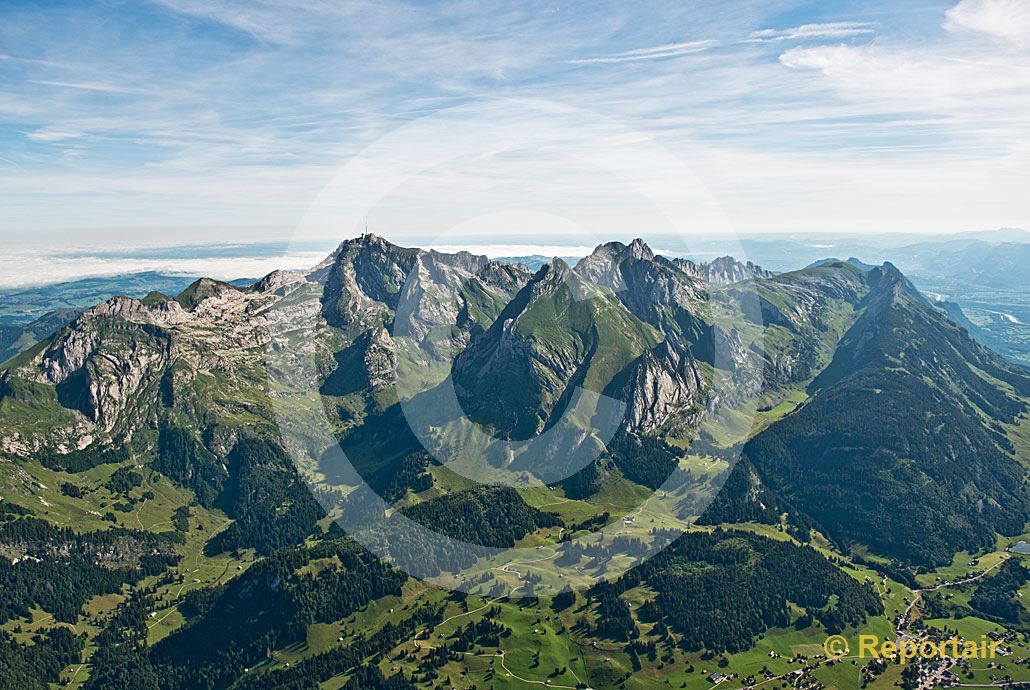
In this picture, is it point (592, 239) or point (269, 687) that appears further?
point (269, 687)

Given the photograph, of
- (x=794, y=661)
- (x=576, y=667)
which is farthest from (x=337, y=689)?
(x=794, y=661)

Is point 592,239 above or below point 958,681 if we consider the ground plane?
above

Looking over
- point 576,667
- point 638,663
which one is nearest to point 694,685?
point 638,663

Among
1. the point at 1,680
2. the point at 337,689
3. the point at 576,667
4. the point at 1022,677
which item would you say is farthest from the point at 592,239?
the point at 1,680

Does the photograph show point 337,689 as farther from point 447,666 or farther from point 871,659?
point 871,659

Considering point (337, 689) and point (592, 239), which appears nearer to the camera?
point (592, 239)

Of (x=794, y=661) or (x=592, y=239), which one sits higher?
(x=592, y=239)

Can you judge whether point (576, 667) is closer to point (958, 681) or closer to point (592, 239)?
point (958, 681)

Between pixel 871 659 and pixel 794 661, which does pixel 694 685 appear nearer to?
pixel 794 661
